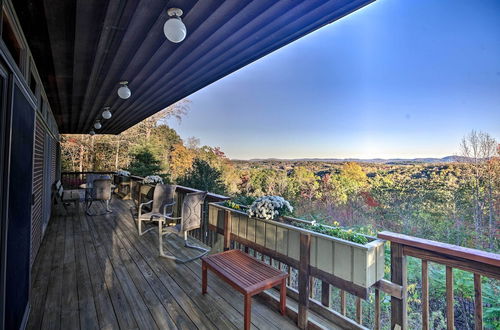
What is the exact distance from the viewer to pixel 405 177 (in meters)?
7.77

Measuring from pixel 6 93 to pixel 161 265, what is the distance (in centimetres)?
250

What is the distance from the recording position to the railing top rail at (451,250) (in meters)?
1.21

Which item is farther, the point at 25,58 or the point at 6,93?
the point at 25,58

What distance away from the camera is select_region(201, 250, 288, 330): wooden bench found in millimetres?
1810

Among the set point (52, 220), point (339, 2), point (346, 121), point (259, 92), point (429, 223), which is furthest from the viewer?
point (259, 92)

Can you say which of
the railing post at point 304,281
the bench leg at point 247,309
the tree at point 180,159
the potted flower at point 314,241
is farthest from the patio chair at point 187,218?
the tree at point 180,159

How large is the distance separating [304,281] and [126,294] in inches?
72.8

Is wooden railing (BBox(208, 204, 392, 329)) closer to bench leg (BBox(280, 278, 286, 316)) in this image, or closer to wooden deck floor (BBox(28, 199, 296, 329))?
bench leg (BBox(280, 278, 286, 316))

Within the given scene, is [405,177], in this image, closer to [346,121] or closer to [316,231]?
[346,121]

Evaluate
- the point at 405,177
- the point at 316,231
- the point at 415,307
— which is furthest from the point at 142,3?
the point at 405,177

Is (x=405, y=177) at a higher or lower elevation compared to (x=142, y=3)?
lower

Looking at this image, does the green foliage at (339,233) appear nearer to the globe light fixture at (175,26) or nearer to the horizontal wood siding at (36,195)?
the globe light fixture at (175,26)

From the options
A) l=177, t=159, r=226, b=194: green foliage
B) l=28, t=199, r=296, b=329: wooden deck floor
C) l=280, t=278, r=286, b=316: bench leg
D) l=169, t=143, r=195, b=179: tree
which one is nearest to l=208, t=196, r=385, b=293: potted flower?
l=280, t=278, r=286, b=316: bench leg

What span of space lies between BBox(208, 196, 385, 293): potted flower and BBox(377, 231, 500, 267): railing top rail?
0.13 meters
